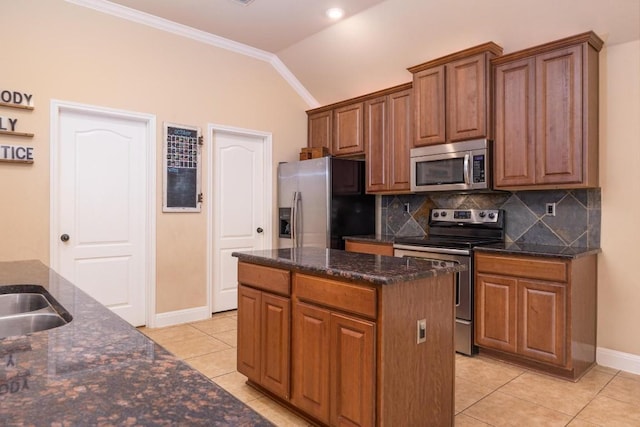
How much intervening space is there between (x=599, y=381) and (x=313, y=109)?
394cm

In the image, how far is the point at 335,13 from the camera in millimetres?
3826

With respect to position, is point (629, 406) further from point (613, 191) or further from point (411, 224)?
point (411, 224)

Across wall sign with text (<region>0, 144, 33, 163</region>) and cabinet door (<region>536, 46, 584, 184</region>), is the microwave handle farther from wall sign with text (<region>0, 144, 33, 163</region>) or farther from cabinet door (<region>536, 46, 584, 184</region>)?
wall sign with text (<region>0, 144, 33, 163</region>)

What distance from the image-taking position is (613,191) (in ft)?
10.1

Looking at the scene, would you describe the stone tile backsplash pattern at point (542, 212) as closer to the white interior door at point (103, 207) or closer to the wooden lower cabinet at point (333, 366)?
the wooden lower cabinet at point (333, 366)

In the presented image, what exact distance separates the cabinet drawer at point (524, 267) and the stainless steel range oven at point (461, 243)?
116mm

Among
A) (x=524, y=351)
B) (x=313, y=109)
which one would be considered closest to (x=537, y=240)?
(x=524, y=351)

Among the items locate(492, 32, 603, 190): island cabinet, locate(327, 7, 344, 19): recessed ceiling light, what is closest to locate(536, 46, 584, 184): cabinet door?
locate(492, 32, 603, 190): island cabinet

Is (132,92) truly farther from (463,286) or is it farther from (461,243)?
(463,286)

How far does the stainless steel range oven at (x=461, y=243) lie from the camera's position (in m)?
3.28

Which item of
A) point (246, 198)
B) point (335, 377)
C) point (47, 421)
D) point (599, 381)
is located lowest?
point (599, 381)

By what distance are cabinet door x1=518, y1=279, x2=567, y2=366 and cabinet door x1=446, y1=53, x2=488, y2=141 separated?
1299 mm

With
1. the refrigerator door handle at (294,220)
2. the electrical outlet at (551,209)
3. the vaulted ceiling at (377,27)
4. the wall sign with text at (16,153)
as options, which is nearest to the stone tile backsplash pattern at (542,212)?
the electrical outlet at (551,209)

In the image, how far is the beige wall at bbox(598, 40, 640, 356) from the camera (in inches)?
118
